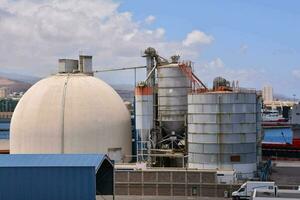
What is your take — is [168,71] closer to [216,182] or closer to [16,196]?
[216,182]

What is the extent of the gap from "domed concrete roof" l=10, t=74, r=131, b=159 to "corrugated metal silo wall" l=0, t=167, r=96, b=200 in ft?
51.8

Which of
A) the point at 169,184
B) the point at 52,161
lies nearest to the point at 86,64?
the point at 169,184

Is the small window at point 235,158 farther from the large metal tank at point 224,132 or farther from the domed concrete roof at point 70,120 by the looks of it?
the domed concrete roof at point 70,120

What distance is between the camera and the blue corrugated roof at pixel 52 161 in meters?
30.8

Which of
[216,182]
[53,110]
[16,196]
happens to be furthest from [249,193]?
[53,110]

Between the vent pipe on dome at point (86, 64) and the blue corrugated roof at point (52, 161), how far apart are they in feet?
69.2

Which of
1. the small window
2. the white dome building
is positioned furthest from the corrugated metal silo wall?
the small window

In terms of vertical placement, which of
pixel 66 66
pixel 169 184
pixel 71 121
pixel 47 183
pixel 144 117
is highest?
pixel 66 66

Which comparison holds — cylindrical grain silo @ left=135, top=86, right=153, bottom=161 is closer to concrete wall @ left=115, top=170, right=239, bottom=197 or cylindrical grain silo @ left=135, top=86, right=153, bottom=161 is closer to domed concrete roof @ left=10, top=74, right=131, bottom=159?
domed concrete roof @ left=10, top=74, right=131, bottom=159

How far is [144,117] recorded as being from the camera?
4778cm

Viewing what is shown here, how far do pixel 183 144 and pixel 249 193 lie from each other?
12.3 meters

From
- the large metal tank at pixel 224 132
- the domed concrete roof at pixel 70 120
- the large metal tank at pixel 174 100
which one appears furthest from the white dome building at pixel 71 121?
the large metal tank at pixel 224 132

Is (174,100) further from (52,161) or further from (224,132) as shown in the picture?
(52,161)

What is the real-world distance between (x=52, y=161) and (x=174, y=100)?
61.2ft
